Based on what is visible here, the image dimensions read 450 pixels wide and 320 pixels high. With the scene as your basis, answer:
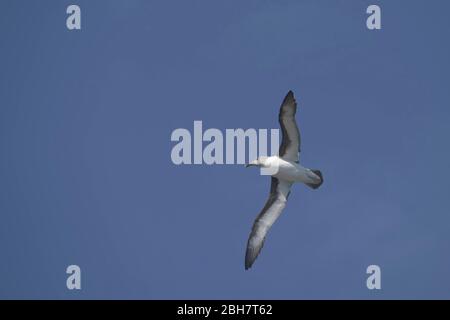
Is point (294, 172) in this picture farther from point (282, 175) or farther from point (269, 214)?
point (269, 214)

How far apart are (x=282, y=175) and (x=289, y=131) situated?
1764mm

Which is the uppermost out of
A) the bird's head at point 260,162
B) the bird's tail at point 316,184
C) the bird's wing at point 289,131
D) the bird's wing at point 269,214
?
the bird's wing at point 289,131

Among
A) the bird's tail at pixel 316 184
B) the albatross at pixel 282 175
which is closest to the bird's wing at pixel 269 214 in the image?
the albatross at pixel 282 175

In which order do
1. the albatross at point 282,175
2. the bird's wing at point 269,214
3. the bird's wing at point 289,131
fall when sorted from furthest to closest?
the bird's wing at point 269,214, the albatross at point 282,175, the bird's wing at point 289,131

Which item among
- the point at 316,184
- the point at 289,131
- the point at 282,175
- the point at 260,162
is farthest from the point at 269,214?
the point at 289,131

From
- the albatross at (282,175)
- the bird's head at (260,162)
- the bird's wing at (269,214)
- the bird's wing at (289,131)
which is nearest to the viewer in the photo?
the bird's wing at (289,131)

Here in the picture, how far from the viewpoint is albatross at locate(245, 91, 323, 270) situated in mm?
35562

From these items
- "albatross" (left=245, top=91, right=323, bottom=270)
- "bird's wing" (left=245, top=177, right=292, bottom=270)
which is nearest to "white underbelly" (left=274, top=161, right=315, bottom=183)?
"albatross" (left=245, top=91, right=323, bottom=270)

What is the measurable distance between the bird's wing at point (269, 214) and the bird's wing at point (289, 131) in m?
1.33

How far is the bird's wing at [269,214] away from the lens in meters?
36.9

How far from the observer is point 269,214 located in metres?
37.1

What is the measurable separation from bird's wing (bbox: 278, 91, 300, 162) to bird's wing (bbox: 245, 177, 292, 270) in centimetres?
133

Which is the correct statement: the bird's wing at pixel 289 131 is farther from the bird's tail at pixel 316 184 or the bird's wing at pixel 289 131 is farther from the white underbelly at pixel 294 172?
the bird's tail at pixel 316 184
